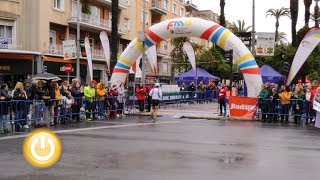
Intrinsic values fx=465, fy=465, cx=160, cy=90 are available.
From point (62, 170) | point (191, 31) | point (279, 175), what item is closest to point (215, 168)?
point (279, 175)

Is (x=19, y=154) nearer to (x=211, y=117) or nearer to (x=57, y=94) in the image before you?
(x=57, y=94)

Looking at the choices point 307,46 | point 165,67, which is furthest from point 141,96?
point 165,67

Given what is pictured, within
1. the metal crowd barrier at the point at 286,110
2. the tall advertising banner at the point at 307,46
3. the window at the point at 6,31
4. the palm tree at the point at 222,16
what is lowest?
the metal crowd barrier at the point at 286,110

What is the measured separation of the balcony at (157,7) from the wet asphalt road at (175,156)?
4348 cm

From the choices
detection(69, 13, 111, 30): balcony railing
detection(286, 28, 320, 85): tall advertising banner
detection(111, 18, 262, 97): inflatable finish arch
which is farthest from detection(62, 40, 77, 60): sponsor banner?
detection(69, 13, 111, 30): balcony railing

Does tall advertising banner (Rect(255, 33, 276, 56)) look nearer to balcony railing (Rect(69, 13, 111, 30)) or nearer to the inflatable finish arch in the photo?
the inflatable finish arch

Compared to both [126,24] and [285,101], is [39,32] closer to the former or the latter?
[126,24]

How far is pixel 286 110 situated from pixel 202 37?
21.9 ft

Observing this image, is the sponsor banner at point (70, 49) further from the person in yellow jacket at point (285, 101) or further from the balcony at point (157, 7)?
the balcony at point (157, 7)

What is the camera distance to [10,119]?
15.1 metres

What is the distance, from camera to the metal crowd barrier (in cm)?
1928

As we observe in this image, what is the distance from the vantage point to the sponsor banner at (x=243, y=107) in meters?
21.1

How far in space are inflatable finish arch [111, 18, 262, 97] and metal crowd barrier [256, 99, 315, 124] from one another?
1.85m

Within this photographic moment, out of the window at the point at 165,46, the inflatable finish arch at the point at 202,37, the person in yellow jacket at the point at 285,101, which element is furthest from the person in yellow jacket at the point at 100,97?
the window at the point at 165,46
